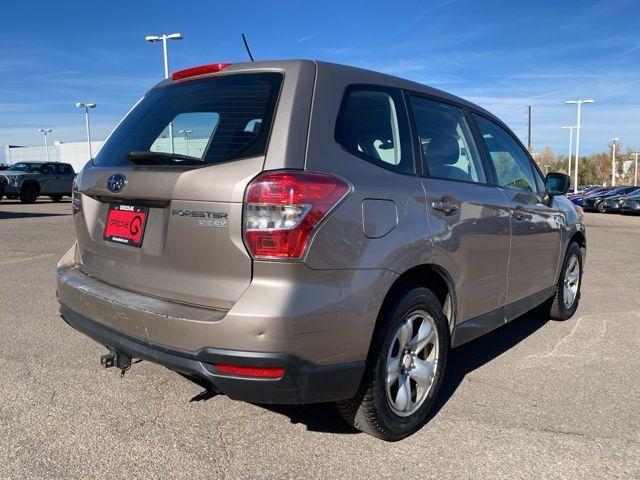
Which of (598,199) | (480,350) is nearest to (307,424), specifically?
(480,350)

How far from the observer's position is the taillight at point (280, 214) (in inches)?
87.9

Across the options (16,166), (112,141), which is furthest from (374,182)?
(16,166)

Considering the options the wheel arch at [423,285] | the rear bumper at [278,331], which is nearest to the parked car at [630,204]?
the wheel arch at [423,285]

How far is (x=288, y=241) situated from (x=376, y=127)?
926mm

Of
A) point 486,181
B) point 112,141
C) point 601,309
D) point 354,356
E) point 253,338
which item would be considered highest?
point 112,141

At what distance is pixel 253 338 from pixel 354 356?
1.64 ft

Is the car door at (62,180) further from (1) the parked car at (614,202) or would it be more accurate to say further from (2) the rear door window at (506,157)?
(1) the parked car at (614,202)

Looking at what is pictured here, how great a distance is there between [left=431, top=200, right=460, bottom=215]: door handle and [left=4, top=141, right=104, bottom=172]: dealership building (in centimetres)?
6309

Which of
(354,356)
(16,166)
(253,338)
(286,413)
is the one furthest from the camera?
(16,166)

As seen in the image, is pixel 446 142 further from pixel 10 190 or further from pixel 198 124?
pixel 10 190

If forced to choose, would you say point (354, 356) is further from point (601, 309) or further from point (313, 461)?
point (601, 309)

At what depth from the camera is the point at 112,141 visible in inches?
123

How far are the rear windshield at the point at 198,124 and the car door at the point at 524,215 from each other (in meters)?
1.95

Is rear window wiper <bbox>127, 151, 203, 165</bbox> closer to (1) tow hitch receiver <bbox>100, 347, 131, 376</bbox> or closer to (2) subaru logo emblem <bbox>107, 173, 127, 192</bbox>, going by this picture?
(2) subaru logo emblem <bbox>107, 173, 127, 192</bbox>
